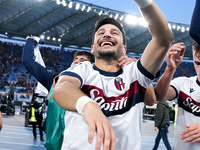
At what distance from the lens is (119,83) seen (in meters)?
1.83

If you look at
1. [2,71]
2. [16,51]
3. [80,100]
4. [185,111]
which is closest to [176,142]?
[185,111]

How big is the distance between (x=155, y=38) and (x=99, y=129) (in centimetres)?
91

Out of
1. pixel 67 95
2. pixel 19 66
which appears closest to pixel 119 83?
pixel 67 95

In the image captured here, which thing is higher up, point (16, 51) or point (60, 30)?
point (60, 30)

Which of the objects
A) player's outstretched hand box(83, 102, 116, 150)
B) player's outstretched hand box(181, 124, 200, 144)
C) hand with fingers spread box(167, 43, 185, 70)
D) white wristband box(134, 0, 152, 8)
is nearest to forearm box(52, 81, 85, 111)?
player's outstretched hand box(83, 102, 116, 150)

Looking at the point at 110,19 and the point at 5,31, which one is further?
the point at 5,31

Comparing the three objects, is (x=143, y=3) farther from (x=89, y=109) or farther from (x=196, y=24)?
(x=89, y=109)

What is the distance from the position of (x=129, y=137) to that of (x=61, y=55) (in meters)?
34.1

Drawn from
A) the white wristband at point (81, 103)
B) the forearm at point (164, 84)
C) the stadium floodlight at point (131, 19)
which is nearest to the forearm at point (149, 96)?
the forearm at point (164, 84)

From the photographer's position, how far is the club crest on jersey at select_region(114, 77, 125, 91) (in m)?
1.81

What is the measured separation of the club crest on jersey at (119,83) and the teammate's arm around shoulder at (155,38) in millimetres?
207

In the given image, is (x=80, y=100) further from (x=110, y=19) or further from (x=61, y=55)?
(x=61, y=55)

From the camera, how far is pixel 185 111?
2.46 m

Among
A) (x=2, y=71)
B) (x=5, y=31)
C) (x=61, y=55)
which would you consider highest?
(x=5, y=31)
